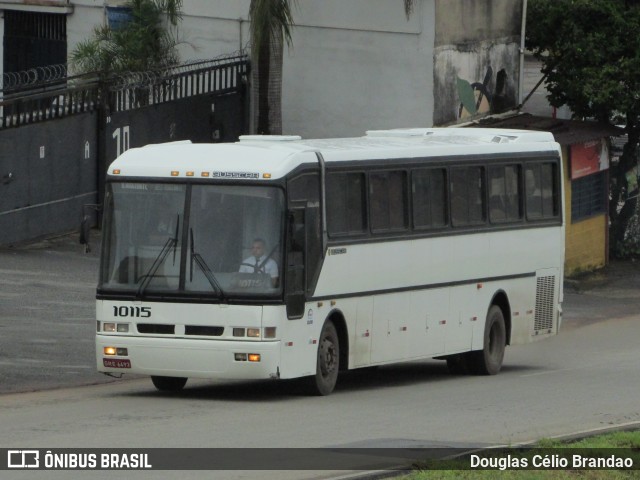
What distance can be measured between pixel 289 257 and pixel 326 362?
4.65ft

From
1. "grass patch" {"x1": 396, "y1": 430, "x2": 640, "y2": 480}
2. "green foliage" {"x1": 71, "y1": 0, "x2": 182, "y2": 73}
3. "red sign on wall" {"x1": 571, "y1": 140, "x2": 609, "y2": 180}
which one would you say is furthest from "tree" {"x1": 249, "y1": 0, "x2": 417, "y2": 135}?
"grass patch" {"x1": 396, "y1": 430, "x2": 640, "y2": 480}

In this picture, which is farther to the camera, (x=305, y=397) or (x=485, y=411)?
(x=305, y=397)

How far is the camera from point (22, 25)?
3662 cm

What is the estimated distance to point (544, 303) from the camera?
20.8 m

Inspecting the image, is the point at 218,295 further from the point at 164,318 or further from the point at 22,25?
the point at 22,25

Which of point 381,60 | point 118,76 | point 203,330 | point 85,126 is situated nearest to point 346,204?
point 203,330

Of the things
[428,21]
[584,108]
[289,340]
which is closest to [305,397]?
[289,340]

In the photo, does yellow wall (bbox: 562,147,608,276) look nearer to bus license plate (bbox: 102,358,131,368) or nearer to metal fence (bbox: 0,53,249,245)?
metal fence (bbox: 0,53,249,245)

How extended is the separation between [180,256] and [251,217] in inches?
32.2

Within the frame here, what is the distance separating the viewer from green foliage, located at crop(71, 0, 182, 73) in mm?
33062

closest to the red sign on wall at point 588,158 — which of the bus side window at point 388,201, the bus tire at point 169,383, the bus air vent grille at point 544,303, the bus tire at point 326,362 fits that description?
the bus air vent grille at point 544,303

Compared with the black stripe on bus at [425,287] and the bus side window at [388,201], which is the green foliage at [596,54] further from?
the bus side window at [388,201]

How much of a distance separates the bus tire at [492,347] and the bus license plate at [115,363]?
5.80 m

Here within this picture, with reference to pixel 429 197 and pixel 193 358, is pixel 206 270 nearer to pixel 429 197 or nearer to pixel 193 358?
pixel 193 358
